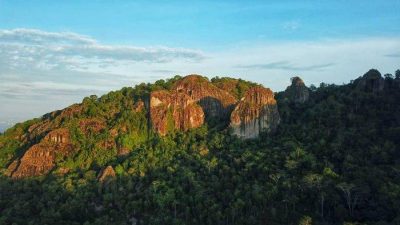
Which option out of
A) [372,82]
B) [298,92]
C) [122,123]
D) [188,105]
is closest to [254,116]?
[188,105]

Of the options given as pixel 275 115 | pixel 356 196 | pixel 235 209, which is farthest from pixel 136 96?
pixel 356 196

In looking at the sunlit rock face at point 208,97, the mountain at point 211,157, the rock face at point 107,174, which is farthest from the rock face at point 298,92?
the rock face at point 107,174

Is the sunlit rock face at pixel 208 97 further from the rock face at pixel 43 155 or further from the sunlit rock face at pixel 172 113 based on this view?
the rock face at pixel 43 155

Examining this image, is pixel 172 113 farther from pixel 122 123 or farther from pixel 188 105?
pixel 122 123

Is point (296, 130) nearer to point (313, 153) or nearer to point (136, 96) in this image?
point (313, 153)

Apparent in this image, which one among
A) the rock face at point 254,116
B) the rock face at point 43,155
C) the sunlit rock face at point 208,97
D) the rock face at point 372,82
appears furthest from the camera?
the sunlit rock face at point 208,97

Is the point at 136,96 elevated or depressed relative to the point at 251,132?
elevated
